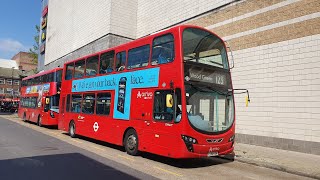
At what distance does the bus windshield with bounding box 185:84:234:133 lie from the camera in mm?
9164

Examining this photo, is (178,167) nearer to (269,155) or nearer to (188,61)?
(188,61)

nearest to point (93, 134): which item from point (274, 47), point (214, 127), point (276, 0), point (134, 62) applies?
point (134, 62)

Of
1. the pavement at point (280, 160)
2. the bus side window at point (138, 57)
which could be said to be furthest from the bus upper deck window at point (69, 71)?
the pavement at point (280, 160)

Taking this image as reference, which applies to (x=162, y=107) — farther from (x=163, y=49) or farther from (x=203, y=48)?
(x=203, y=48)

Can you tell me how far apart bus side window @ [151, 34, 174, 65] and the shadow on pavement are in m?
3.55

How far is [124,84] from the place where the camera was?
39.6 ft

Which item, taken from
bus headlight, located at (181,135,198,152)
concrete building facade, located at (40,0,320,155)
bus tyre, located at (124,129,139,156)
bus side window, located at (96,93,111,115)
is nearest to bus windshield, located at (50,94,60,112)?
bus side window, located at (96,93,111,115)

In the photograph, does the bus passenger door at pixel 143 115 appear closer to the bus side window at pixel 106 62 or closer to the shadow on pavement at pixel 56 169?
the shadow on pavement at pixel 56 169

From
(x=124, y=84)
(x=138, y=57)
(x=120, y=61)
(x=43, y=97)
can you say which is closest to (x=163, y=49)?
(x=138, y=57)

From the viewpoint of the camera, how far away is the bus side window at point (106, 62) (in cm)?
1325

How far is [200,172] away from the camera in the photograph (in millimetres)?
9000

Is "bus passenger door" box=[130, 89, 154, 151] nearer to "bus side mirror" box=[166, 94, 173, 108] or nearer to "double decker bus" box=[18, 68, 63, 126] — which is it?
"bus side mirror" box=[166, 94, 173, 108]

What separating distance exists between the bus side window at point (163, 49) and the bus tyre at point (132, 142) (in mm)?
2604

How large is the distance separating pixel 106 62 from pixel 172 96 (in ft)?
17.0
